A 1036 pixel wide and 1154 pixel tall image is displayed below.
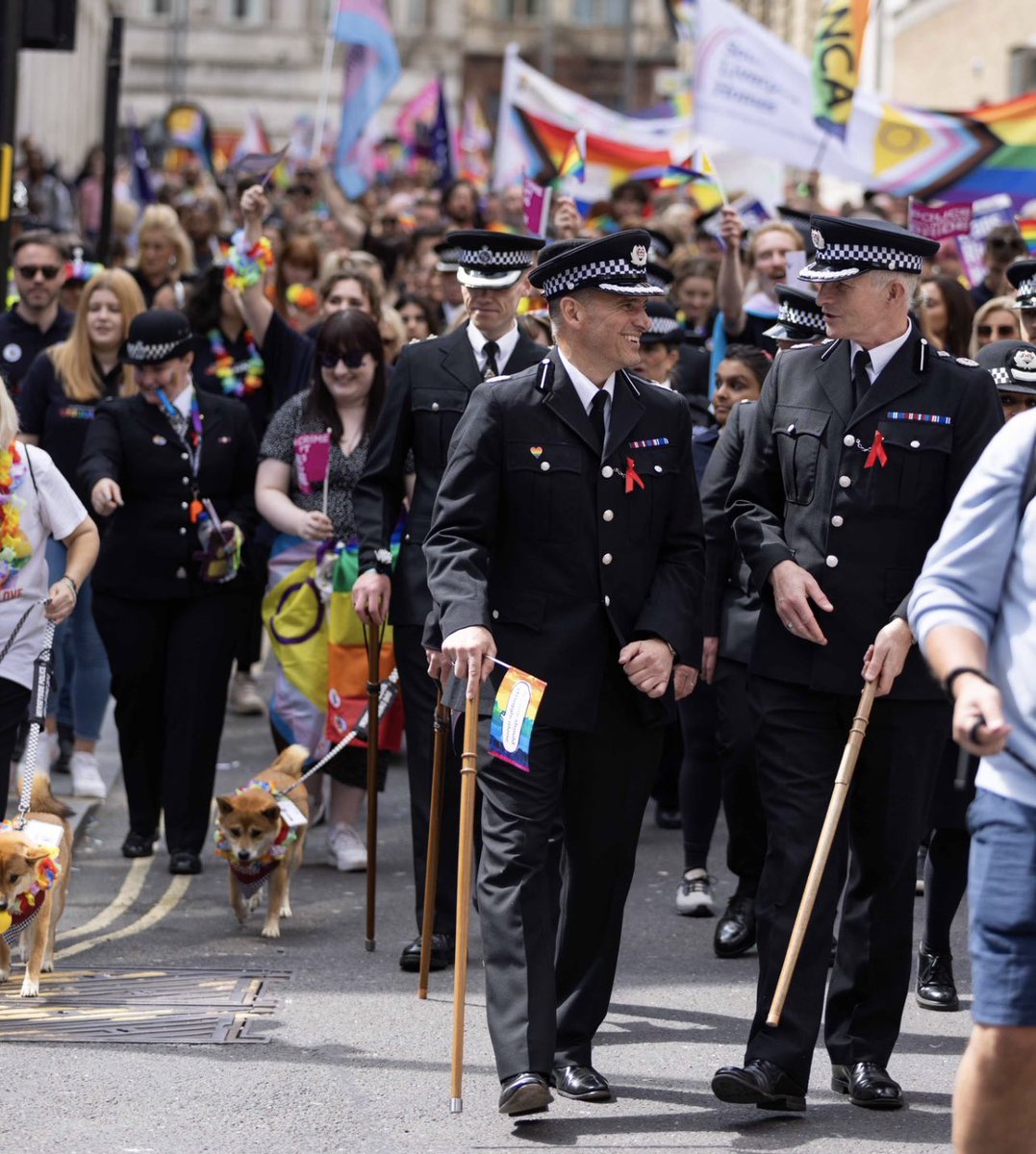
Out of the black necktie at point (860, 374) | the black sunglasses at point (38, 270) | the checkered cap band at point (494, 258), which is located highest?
the checkered cap band at point (494, 258)

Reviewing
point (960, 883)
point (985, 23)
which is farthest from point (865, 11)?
point (985, 23)

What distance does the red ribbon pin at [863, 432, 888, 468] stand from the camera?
20.2ft

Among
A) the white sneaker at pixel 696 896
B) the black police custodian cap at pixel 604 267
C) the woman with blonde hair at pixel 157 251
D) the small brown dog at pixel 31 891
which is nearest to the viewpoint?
the black police custodian cap at pixel 604 267

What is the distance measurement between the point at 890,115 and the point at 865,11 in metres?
0.74

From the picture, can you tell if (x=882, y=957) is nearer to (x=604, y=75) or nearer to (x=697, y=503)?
(x=697, y=503)

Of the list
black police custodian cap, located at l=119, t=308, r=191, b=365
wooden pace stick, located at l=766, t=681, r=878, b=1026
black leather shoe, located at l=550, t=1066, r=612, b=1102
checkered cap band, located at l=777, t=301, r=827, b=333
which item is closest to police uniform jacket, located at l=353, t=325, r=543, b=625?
checkered cap band, located at l=777, t=301, r=827, b=333

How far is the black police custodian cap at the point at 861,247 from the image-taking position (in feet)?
20.1

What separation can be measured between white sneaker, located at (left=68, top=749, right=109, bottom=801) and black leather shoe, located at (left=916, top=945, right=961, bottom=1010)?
4484mm

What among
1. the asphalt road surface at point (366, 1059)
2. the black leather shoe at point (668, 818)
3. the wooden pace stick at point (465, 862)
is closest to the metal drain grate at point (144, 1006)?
the asphalt road surface at point (366, 1059)

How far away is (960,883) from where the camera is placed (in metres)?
7.46

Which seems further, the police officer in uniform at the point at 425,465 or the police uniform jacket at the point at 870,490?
the police officer in uniform at the point at 425,465

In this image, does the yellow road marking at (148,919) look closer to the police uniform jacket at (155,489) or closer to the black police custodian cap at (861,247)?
the police uniform jacket at (155,489)

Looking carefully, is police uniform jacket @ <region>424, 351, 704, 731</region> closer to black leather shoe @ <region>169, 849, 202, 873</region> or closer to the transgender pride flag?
black leather shoe @ <region>169, 849, 202, 873</region>

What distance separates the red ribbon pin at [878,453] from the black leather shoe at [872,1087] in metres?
1.62
